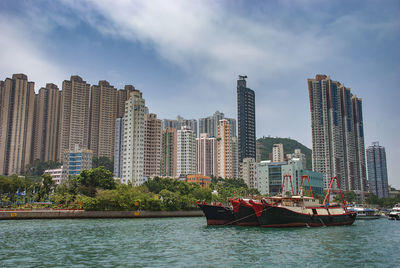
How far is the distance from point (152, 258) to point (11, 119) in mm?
194734

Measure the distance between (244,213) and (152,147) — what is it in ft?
333

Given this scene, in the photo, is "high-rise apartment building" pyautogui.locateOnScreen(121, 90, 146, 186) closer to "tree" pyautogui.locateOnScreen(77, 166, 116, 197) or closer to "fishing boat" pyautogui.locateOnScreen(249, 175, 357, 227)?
"tree" pyautogui.locateOnScreen(77, 166, 116, 197)

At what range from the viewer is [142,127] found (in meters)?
138

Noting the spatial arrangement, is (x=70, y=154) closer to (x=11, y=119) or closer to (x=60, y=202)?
(x=11, y=119)

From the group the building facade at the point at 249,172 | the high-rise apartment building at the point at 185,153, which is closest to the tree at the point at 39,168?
the high-rise apartment building at the point at 185,153

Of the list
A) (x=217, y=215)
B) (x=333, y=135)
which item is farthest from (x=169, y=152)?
(x=217, y=215)

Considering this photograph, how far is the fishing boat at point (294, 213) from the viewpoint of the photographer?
49453mm

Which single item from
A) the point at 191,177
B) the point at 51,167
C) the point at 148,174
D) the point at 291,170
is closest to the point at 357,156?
the point at 291,170

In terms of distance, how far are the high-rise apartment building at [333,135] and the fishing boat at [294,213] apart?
129862 millimetres

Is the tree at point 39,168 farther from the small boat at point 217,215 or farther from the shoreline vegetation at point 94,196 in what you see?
the small boat at point 217,215

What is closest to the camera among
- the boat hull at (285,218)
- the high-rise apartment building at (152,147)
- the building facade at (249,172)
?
the boat hull at (285,218)

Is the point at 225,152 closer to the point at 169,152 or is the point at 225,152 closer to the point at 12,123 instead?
the point at 169,152

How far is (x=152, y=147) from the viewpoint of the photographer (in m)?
153

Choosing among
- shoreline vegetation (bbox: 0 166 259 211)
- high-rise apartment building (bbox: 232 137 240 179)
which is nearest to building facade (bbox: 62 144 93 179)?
shoreline vegetation (bbox: 0 166 259 211)
